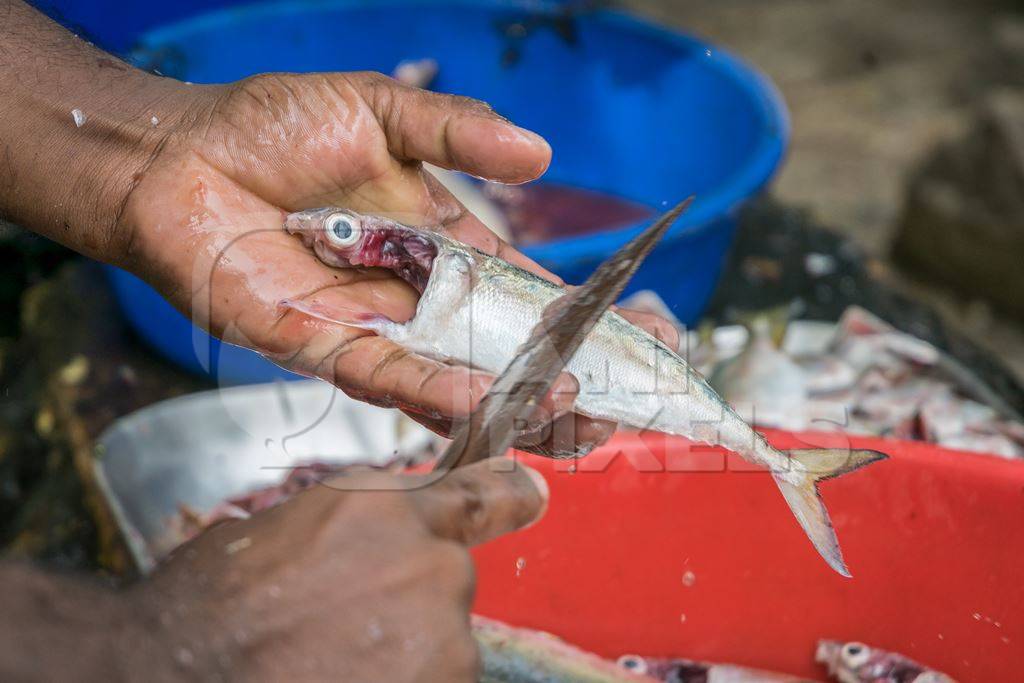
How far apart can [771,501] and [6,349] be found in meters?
3.60

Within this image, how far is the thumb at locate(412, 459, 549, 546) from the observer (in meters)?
1.29

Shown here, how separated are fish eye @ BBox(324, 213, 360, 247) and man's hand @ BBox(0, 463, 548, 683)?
2.90 ft

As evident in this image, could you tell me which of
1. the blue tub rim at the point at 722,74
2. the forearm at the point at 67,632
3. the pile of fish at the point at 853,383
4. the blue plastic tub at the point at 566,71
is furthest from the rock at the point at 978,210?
the forearm at the point at 67,632

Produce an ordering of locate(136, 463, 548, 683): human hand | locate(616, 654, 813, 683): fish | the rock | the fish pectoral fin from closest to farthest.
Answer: locate(136, 463, 548, 683): human hand, the fish pectoral fin, locate(616, 654, 813, 683): fish, the rock

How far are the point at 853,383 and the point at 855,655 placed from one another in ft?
4.39

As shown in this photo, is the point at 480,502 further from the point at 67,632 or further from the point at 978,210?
the point at 978,210

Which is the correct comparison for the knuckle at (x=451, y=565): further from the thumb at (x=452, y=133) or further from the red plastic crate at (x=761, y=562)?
the thumb at (x=452, y=133)

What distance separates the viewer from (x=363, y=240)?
209 cm

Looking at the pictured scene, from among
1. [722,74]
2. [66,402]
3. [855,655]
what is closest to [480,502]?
[855,655]

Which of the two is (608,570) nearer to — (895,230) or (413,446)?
(413,446)

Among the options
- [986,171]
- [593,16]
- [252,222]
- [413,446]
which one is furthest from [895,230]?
[252,222]

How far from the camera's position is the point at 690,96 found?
473 centimetres

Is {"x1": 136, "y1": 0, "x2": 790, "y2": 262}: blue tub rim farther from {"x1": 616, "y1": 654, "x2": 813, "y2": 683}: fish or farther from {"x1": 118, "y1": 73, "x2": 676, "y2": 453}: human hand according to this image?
{"x1": 616, "y1": 654, "x2": 813, "y2": 683}: fish

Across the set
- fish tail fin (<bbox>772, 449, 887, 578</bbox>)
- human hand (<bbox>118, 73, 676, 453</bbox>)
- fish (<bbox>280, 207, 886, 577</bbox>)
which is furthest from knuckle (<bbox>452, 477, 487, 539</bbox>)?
fish tail fin (<bbox>772, 449, 887, 578</bbox>)
